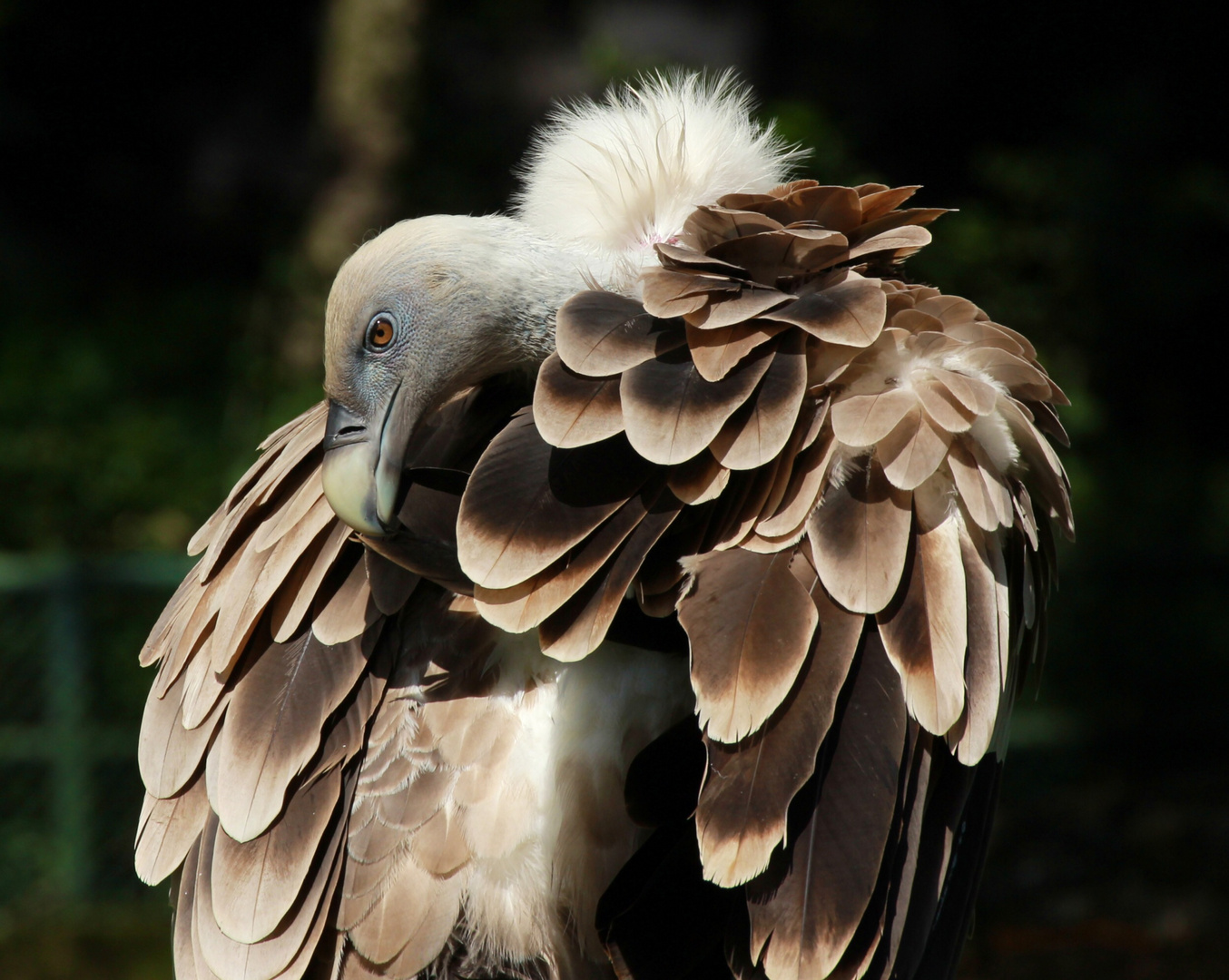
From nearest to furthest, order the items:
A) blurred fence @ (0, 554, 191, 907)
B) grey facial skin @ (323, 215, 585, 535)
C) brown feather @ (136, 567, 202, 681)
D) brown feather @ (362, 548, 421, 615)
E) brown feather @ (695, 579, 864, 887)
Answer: brown feather @ (695, 579, 864, 887)
brown feather @ (362, 548, 421, 615)
grey facial skin @ (323, 215, 585, 535)
brown feather @ (136, 567, 202, 681)
blurred fence @ (0, 554, 191, 907)

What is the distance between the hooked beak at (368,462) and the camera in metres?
1.92

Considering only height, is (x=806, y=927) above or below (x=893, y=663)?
below

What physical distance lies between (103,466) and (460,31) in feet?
13.3

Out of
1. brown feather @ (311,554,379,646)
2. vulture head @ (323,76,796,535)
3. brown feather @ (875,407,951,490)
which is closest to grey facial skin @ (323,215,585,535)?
vulture head @ (323,76,796,535)

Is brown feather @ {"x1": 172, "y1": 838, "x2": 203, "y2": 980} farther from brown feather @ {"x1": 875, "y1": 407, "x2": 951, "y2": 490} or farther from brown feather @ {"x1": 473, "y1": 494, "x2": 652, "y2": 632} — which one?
brown feather @ {"x1": 875, "y1": 407, "x2": 951, "y2": 490}

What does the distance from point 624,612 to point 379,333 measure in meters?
0.63

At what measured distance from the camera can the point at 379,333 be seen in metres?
2.16

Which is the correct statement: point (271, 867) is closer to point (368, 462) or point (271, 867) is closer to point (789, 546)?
point (368, 462)

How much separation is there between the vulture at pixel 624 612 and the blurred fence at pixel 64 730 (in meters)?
2.65

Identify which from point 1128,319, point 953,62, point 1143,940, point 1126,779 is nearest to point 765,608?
point 1143,940

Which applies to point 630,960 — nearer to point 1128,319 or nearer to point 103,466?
point 103,466

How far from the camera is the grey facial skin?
2131 mm

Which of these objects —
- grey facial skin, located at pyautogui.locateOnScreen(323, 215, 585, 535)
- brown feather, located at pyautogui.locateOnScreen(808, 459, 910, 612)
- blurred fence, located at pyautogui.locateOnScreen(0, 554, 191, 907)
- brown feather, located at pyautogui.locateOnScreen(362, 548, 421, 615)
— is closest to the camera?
brown feather, located at pyautogui.locateOnScreen(808, 459, 910, 612)

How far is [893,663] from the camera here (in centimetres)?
176
